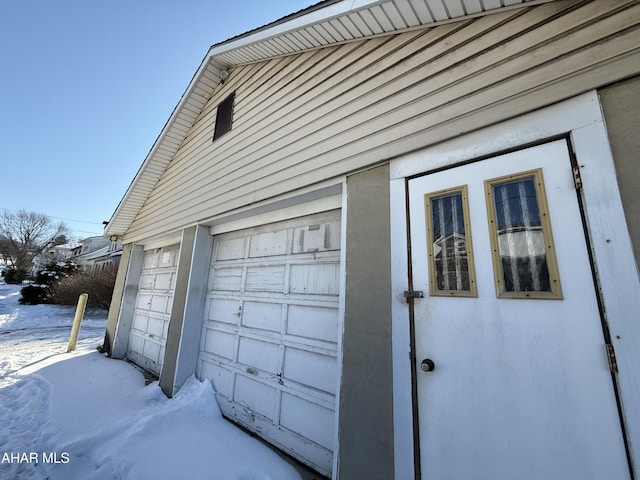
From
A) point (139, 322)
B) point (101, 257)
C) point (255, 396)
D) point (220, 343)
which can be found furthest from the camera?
point (101, 257)

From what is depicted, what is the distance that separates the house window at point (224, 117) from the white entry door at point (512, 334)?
156 inches

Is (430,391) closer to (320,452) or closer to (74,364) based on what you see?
(320,452)

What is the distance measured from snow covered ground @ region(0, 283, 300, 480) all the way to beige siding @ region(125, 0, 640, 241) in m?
2.74

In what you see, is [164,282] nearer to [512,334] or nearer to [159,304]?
[159,304]

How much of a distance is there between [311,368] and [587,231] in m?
2.45

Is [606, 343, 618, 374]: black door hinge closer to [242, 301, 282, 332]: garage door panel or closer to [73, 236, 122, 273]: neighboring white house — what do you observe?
[242, 301, 282, 332]: garage door panel

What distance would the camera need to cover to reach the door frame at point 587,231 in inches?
50.1

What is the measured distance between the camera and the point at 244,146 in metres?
4.05

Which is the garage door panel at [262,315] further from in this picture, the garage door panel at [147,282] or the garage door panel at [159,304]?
the garage door panel at [147,282]

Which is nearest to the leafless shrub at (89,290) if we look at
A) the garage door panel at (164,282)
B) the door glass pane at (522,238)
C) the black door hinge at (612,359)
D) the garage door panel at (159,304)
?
the garage door panel at (159,304)

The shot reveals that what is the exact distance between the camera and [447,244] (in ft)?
6.22

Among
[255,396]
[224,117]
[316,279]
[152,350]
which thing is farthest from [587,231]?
[152,350]

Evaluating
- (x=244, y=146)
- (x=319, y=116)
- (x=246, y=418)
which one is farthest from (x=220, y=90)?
(x=246, y=418)

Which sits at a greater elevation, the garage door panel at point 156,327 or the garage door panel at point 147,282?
the garage door panel at point 147,282
